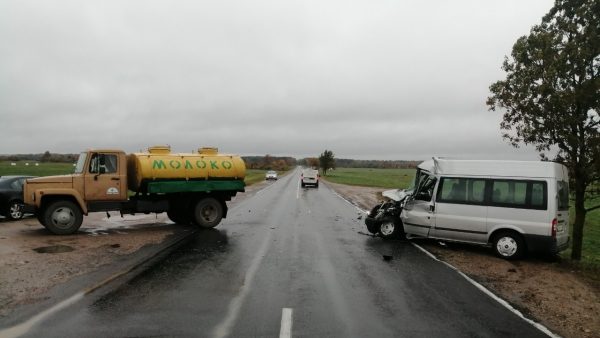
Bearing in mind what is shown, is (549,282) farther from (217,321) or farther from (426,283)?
(217,321)

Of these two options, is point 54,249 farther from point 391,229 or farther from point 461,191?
point 461,191

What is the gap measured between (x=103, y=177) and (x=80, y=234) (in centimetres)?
188

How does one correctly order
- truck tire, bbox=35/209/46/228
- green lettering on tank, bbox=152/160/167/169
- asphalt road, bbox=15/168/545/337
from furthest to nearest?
green lettering on tank, bbox=152/160/167/169, truck tire, bbox=35/209/46/228, asphalt road, bbox=15/168/545/337

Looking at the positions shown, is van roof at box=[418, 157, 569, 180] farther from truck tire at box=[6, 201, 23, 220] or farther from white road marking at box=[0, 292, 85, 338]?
truck tire at box=[6, 201, 23, 220]

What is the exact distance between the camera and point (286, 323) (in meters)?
6.06

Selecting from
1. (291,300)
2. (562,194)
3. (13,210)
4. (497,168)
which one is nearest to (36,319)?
(291,300)

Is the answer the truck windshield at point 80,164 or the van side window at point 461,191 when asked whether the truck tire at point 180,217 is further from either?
the van side window at point 461,191

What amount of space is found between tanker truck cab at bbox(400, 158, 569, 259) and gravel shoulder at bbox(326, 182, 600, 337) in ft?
1.59

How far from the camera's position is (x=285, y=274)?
352 inches

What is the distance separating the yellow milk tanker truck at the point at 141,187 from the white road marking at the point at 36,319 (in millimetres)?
7339

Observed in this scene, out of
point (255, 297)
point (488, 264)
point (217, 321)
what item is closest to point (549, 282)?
point (488, 264)

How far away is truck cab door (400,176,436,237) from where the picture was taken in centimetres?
1251

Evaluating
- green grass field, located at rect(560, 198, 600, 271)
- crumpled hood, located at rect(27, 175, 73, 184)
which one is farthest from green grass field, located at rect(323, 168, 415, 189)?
crumpled hood, located at rect(27, 175, 73, 184)

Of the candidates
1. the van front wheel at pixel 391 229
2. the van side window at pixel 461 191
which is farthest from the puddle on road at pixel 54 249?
the van side window at pixel 461 191
